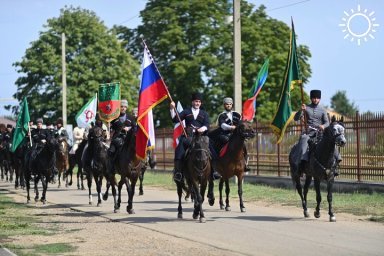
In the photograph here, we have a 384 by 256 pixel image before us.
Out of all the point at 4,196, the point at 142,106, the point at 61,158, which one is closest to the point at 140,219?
the point at 142,106

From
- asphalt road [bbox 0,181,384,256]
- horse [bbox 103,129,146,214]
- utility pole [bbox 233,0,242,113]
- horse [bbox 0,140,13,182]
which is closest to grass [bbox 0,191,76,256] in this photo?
asphalt road [bbox 0,181,384,256]

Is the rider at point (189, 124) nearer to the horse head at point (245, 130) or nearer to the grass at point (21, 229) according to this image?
the horse head at point (245, 130)

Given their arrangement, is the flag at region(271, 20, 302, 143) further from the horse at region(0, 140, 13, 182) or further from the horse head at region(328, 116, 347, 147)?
the horse at region(0, 140, 13, 182)

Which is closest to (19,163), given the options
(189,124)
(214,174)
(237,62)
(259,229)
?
(237,62)

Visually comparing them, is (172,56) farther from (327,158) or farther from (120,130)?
(327,158)

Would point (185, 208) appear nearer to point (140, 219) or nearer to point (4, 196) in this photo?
point (140, 219)

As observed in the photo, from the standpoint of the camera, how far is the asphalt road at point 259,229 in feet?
41.3

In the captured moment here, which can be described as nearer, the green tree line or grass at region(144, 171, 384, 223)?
grass at region(144, 171, 384, 223)

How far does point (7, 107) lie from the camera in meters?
68.3

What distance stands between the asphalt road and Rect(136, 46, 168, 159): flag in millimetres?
1717

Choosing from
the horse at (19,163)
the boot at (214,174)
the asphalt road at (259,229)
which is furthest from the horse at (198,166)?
the horse at (19,163)

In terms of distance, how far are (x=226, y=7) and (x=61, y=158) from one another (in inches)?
1476

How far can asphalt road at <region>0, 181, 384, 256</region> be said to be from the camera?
1258cm

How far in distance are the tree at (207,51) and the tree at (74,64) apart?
480 cm
